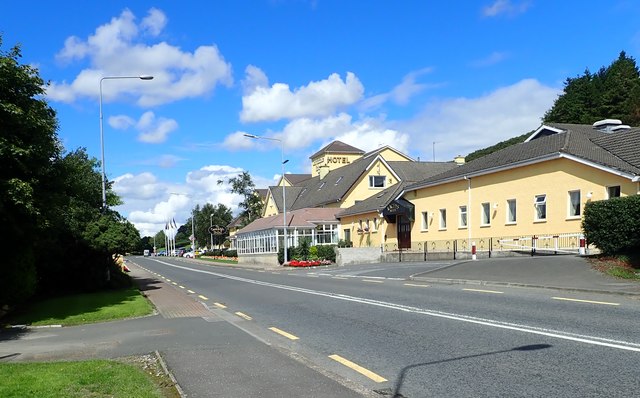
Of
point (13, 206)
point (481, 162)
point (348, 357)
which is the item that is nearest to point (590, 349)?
point (348, 357)

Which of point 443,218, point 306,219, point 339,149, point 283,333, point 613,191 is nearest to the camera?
point 283,333

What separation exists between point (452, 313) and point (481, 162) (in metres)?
25.5

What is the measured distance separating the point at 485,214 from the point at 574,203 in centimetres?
697

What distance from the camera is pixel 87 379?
21.6 feet

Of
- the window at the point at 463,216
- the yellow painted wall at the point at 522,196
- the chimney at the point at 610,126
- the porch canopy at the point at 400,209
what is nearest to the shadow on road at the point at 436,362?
the yellow painted wall at the point at 522,196

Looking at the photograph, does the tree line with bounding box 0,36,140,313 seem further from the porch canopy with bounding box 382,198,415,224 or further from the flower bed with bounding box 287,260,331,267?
the porch canopy with bounding box 382,198,415,224

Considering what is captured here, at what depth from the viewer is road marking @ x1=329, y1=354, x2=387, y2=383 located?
21.6 ft

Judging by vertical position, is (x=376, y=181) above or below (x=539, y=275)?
above

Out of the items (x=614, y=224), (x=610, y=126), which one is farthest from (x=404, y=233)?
(x=614, y=224)

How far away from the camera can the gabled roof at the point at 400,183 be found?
147ft

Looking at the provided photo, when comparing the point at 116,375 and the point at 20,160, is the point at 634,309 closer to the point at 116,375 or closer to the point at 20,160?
the point at 116,375

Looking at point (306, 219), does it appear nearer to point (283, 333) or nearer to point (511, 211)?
point (511, 211)

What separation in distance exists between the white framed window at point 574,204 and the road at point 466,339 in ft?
42.1

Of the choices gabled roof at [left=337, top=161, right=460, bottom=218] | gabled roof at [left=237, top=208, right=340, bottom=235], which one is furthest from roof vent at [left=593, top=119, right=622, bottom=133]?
gabled roof at [left=237, top=208, right=340, bottom=235]
